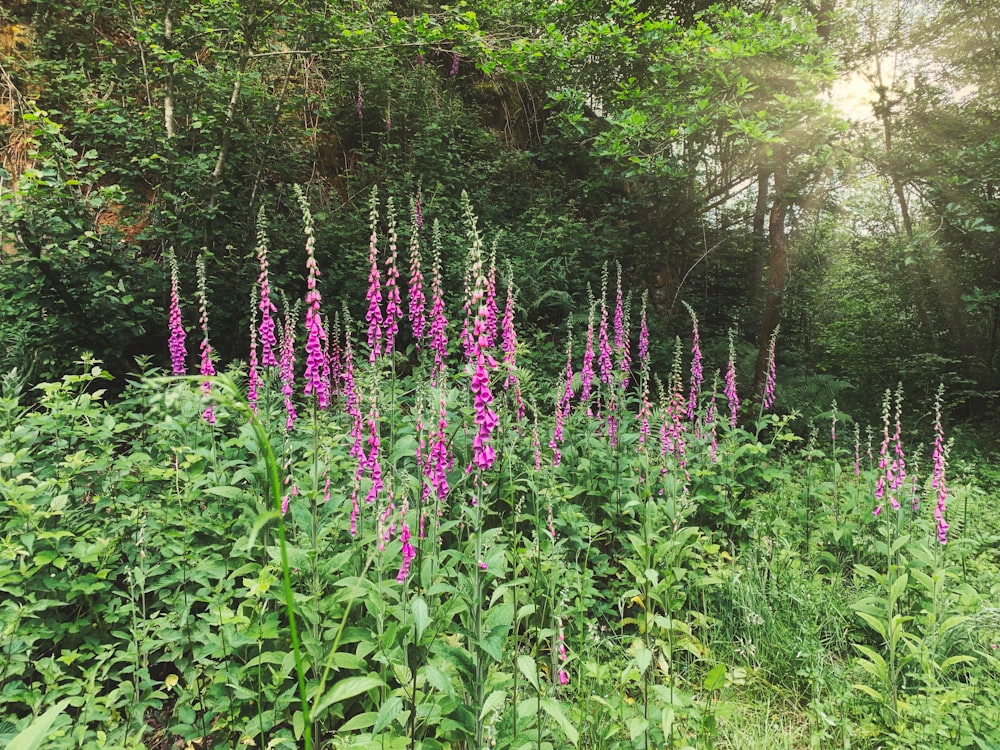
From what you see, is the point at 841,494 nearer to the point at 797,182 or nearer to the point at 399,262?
the point at 797,182

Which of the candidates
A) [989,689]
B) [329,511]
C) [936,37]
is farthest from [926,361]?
[329,511]

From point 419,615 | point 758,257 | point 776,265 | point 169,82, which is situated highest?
point 169,82

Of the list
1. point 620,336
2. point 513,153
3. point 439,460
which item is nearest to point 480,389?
point 439,460

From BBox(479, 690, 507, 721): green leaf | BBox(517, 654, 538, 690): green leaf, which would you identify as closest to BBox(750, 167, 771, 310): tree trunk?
BBox(517, 654, 538, 690): green leaf

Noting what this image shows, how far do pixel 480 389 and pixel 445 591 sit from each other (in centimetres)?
95

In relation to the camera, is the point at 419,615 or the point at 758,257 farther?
the point at 758,257

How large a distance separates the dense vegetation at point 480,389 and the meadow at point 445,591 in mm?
35

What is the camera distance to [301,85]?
30.1ft

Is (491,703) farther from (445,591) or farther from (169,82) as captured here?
(169,82)

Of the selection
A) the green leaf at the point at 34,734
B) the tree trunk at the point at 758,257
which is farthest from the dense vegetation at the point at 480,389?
the tree trunk at the point at 758,257

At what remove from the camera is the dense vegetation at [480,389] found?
2311 millimetres

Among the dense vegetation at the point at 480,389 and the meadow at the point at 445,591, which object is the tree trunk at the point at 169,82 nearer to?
the dense vegetation at the point at 480,389

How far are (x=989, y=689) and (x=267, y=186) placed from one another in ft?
31.3

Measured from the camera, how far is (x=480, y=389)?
1.78 meters
